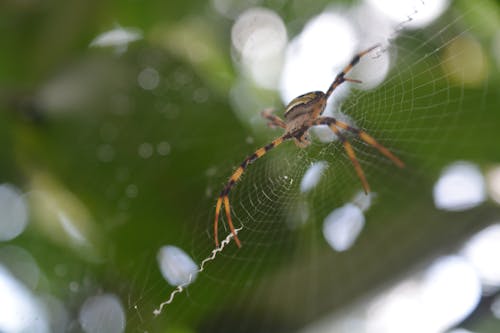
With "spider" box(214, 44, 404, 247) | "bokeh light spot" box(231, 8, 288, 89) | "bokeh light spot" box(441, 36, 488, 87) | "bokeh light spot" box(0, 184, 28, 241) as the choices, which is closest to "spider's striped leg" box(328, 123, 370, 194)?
"spider" box(214, 44, 404, 247)

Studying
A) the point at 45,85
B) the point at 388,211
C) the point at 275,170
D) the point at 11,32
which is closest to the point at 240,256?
the point at 275,170

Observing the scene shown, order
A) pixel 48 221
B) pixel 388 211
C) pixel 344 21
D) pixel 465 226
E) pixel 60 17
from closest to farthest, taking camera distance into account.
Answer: pixel 465 226, pixel 388 211, pixel 60 17, pixel 48 221, pixel 344 21

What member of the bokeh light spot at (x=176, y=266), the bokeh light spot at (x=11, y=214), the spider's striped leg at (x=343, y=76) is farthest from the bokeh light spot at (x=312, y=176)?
the bokeh light spot at (x=11, y=214)

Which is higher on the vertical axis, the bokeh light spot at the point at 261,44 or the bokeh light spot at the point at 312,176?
the bokeh light spot at the point at 261,44

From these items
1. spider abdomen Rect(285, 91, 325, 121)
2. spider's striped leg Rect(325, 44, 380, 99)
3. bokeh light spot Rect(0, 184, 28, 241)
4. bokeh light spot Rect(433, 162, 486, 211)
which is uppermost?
bokeh light spot Rect(0, 184, 28, 241)

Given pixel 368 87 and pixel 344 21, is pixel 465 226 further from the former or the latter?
pixel 344 21

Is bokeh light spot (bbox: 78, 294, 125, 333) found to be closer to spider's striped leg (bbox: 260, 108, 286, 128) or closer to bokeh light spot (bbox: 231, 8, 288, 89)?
spider's striped leg (bbox: 260, 108, 286, 128)

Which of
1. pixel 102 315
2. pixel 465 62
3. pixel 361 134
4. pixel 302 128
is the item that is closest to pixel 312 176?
pixel 302 128

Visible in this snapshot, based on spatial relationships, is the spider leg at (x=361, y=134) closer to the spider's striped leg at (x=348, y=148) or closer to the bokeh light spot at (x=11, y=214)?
the spider's striped leg at (x=348, y=148)

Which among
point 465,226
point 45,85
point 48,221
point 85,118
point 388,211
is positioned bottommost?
point 465,226
